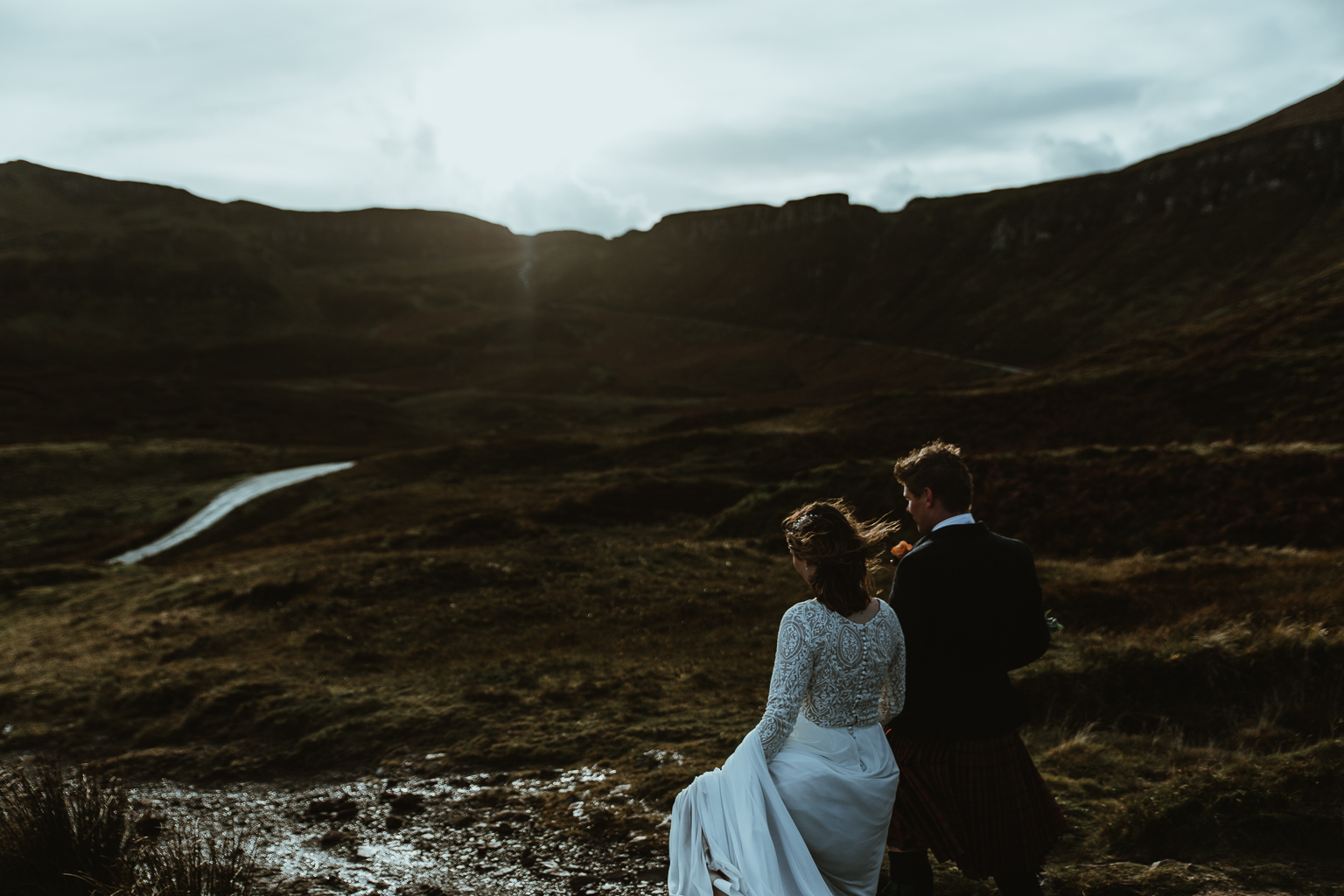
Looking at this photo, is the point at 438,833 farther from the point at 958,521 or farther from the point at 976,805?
the point at 958,521

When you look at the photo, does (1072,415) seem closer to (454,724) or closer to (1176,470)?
(1176,470)

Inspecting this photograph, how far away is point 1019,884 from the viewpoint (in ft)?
13.4

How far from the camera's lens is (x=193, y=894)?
193 inches

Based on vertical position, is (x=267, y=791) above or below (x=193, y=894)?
below

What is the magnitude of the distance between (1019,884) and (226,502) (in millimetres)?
46744

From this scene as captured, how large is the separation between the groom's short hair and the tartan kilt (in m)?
1.18

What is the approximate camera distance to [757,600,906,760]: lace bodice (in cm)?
372

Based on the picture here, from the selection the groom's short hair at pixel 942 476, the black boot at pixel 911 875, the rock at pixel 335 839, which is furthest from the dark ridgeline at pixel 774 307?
the rock at pixel 335 839

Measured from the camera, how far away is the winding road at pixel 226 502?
36125 millimetres

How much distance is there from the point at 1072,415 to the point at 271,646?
2805 centimetres

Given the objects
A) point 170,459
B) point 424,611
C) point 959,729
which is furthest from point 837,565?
point 170,459

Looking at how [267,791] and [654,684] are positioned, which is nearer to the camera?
[267,791]

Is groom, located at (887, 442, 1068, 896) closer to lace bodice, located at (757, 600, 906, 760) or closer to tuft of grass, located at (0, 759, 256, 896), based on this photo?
lace bodice, located at (757, 600, 906, 760)

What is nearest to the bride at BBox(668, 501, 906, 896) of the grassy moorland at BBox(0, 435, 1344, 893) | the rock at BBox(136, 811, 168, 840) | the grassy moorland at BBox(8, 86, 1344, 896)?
the grassy moorland at BBox(0, 435, 1344, 893)
